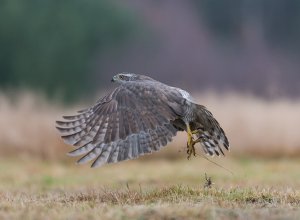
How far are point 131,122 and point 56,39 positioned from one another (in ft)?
73.0

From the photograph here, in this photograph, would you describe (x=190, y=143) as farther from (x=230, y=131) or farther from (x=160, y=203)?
(x=230, y=131)

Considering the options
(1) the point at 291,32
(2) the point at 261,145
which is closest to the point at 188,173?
(2) the point at 261,145

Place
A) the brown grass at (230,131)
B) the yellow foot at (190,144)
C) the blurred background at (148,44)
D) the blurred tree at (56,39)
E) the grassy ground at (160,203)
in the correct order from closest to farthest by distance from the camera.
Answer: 1. the grassy ground at (160,203)
2. the yellow foot at (190,144)
3. the brown grass at (230,131)
4. the blurred background at (148,44)
5. the blurred tree at (56,39)

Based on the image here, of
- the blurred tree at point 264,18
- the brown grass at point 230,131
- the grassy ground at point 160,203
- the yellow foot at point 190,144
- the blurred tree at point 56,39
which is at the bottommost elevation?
the grassy ground at point 160,203

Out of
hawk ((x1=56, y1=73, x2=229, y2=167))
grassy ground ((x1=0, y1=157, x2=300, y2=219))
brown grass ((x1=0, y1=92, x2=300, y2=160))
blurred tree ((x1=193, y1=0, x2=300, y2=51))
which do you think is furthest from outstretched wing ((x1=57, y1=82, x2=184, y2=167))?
blurred tree ((x1=193, y1=0, x2=300, y2=51))

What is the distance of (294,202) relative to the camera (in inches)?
259

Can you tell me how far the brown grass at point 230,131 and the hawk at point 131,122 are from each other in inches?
279

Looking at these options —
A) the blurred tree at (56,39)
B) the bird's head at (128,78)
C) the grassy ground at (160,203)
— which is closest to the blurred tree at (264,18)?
the blurred tree at (56,39)

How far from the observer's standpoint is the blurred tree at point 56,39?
27.0 metres

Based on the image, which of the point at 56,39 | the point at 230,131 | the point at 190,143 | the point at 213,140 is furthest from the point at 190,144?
the point at 56,39

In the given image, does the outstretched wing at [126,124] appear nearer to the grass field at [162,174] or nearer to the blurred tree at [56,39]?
the grass field at [162,174]

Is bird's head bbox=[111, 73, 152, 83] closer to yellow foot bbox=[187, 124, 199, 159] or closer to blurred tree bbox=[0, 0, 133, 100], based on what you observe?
yellow foot bbox=[187, 124, 199, 159]

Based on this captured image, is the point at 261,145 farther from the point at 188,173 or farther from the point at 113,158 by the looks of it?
the point at 113,158

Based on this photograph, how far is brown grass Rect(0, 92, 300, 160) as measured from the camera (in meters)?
14.7
